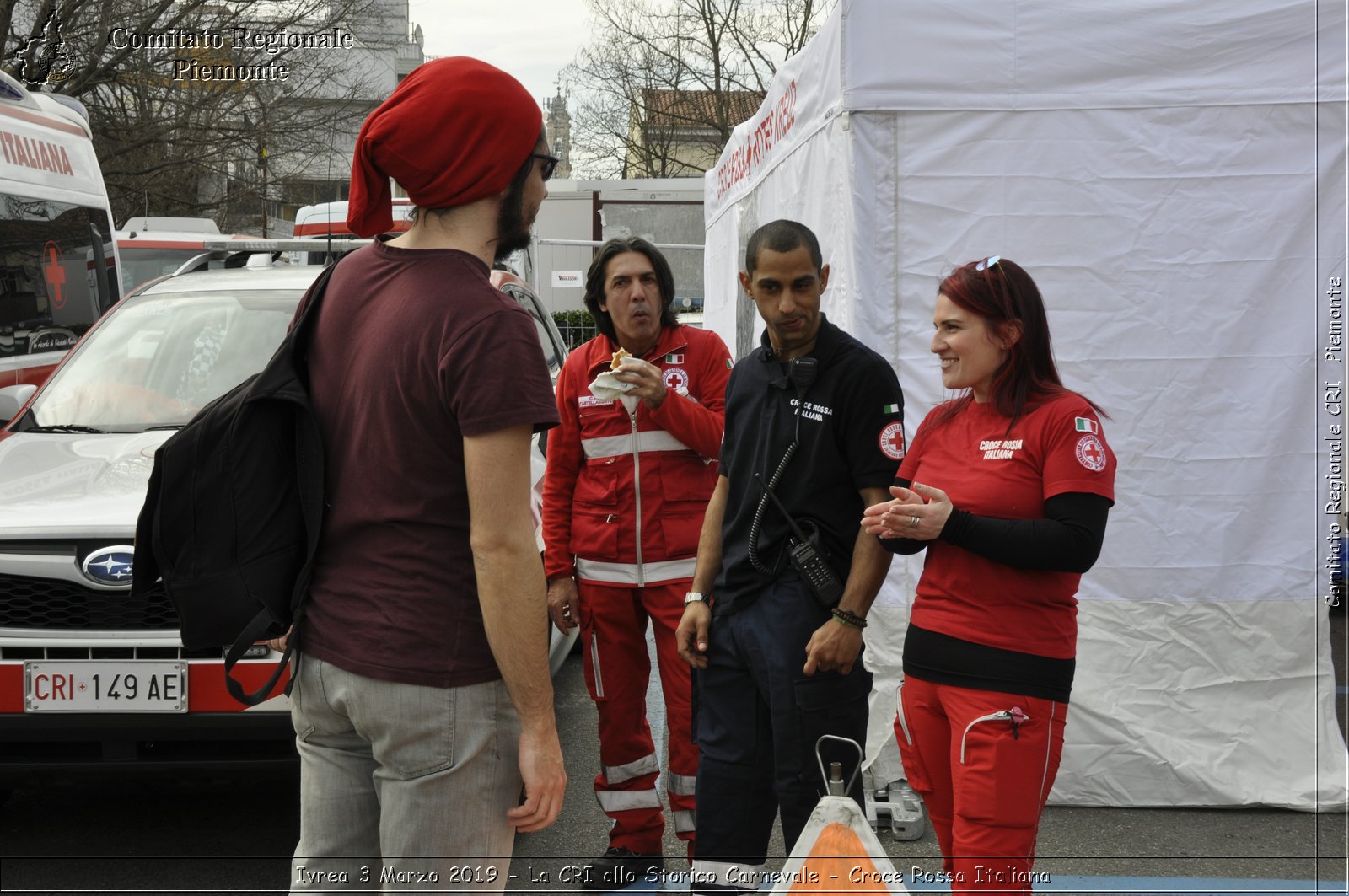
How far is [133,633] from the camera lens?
368 cm

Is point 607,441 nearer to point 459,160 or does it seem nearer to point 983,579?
point 983,579

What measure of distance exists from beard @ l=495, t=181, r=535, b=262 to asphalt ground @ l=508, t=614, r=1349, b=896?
2.47 metres

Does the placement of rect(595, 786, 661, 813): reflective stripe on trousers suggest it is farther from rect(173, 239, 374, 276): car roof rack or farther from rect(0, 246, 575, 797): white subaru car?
rect(173, 239, 374, 276): car roof rack

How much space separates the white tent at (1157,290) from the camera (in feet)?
14.4

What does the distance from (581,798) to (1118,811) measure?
204 cm

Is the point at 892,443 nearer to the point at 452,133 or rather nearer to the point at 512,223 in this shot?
the point at 512,223

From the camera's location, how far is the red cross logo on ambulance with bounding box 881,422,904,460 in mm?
2967

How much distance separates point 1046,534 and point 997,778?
524mm

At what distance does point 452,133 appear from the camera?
1.93 meters

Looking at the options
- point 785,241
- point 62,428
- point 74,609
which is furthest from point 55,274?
point 785,241

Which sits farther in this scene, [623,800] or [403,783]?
[623,800]

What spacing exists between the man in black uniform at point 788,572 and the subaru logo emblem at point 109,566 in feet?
6.04

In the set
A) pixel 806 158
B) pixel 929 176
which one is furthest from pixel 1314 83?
pixel 806 158

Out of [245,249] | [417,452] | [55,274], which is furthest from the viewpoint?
[55,274]
